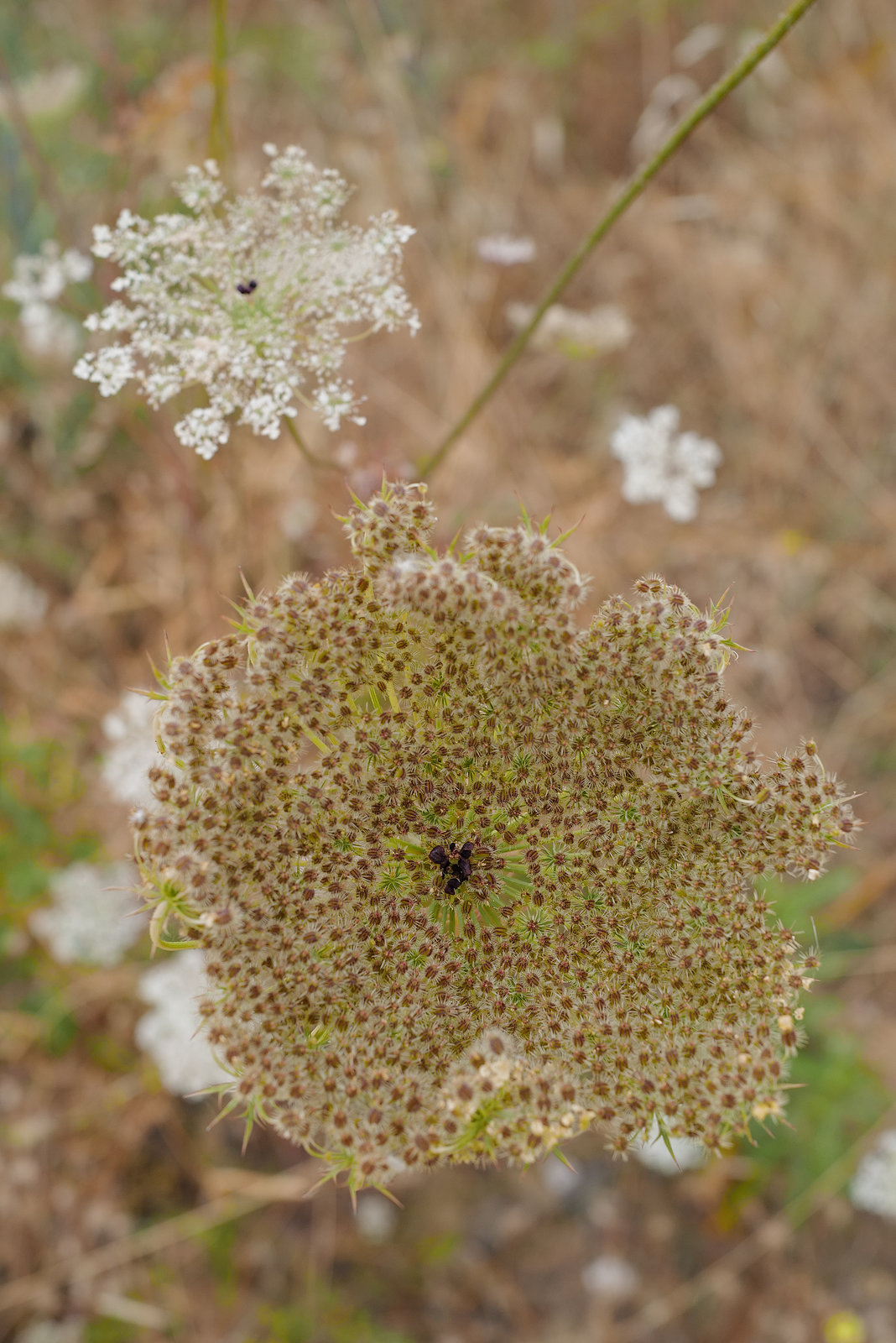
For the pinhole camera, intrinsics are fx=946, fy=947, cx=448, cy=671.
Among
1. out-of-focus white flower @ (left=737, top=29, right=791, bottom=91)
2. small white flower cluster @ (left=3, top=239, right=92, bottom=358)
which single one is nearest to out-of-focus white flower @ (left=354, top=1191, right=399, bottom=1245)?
small white flower cluster @ (left=3, top=239, right=92, bottom=358)

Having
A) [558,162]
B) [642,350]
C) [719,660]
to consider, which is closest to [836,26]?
[558,162]

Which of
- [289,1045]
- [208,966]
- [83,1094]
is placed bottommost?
[289,1045]

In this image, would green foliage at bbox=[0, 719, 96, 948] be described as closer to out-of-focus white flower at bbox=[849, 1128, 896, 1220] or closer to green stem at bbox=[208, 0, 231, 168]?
green stem at bbox=[208, 0, 231, 168]

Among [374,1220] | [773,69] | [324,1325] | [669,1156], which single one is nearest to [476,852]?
[669,1156]

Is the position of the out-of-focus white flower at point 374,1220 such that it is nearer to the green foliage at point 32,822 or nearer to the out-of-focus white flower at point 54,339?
the green foliage at point 32,822

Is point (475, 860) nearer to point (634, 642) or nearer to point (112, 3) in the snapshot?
point (634, 642)

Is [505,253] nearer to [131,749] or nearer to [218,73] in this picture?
[218,73]

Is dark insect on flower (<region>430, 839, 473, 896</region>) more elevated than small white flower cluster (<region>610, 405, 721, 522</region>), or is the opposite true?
small white flower cluster (<region>610, 405, 721, 522</region>)
